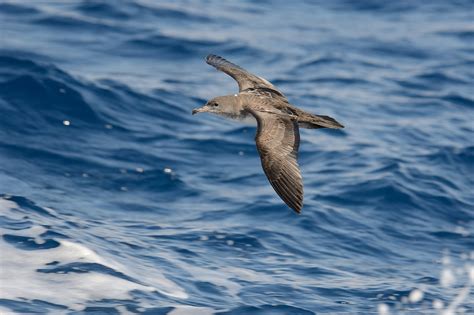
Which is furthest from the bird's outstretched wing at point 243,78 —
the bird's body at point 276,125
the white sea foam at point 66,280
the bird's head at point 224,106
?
the white sea foam at point 66,280

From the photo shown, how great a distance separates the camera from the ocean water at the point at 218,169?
9430mm

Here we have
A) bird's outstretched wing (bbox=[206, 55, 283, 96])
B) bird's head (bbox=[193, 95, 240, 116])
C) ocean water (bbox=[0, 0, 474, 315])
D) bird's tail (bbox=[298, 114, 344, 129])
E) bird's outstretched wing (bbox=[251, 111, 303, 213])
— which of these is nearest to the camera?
bird's outstretched wing (bbox=[251, 111, 303, 213])

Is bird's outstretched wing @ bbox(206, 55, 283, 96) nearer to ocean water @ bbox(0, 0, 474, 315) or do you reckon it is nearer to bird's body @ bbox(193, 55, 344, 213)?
bird's body @ bbox(193, 55, 344, 213)

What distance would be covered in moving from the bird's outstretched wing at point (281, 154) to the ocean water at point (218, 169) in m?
1.44

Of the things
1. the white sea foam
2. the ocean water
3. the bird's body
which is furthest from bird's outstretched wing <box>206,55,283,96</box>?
the white sea foam

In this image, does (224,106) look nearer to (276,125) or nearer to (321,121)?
(276,125)

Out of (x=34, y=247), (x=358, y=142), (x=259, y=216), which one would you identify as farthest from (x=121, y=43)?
(x=34, y=247)

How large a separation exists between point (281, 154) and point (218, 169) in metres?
4.05

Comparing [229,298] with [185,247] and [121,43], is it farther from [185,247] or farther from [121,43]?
[121,43]

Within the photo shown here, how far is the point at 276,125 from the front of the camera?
28.4 ft

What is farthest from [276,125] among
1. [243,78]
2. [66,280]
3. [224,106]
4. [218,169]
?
[218,169]

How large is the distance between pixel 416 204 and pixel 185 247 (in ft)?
9.96

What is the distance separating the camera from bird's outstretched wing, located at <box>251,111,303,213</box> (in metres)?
7.94

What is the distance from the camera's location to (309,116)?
8758 mm
